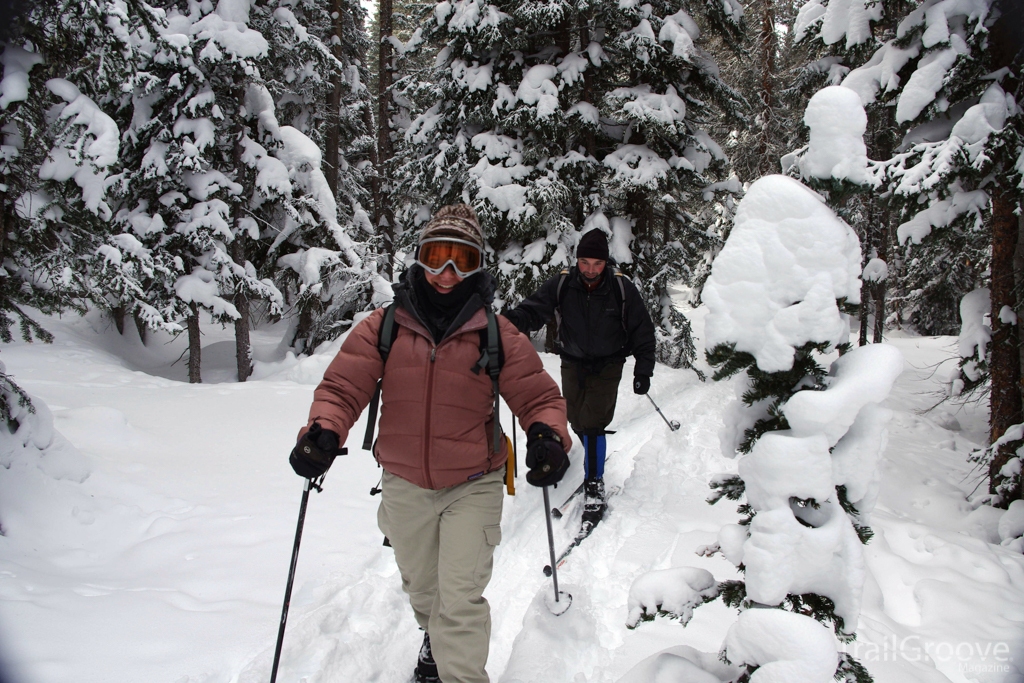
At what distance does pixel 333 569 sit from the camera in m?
4.22

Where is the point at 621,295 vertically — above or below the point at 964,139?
below

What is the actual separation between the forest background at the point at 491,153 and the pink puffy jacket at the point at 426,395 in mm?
4100

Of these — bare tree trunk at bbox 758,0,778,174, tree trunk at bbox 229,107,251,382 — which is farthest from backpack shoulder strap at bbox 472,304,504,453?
bare tree trunk at bbox 758,0,778,174

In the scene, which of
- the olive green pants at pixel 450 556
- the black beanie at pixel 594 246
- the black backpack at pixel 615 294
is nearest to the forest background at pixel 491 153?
the black backpack at pixel 615 294

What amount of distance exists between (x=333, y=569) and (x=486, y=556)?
198 cm

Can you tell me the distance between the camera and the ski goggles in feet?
9.53

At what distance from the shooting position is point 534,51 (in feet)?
39.5

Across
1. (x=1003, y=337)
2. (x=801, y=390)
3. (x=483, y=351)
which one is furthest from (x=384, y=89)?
(x=801, y=390)

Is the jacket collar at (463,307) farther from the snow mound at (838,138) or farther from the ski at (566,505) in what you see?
the ski at (566,505)

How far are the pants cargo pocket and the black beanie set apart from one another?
8.70 ft

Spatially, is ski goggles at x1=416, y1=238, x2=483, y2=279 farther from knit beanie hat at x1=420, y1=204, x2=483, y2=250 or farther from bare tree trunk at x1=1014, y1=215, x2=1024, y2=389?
bare tree trunk at x1=1014, y1=215, x2=1024, y2=389

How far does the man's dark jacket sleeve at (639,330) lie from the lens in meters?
4.93

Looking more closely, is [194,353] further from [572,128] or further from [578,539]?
→ [578,539]

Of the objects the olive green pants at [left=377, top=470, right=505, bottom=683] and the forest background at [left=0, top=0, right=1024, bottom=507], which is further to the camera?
the forest background at [left=0, top=0, right=1024, bottom=507]
